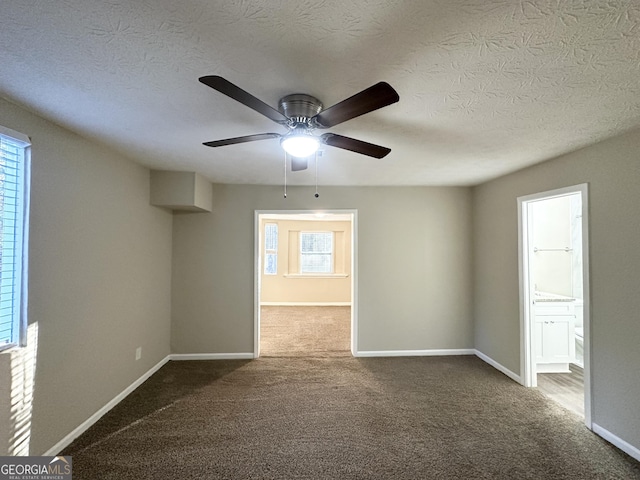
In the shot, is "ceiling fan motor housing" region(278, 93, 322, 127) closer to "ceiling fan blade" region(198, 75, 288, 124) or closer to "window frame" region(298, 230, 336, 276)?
"ceiling fan blade" region(198, 75, 288, 124)

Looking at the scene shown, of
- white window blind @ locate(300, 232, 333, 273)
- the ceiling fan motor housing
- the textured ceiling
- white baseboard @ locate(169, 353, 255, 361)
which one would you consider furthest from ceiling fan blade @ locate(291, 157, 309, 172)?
white window blind @ locate(300, 232, 333, 273)

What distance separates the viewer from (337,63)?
1.43 m

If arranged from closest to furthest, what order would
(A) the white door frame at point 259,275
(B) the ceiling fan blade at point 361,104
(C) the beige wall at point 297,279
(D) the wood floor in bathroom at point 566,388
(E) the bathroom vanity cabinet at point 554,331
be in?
(B) the ceiling fan blade at point 361,104
(D) the wood floor in bathroom at point 566,388
(E) the bathroom vanity cabinet at point 554,331
(A) the white door frame at point 259,275
(C) the beige wall at point 297,279

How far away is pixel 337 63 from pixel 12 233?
217cm

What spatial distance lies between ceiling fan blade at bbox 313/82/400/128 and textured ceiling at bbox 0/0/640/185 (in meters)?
0.18

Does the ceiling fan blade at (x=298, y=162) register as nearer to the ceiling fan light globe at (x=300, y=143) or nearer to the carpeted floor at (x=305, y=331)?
the ceiling fan light globe at (x=300, y=143)

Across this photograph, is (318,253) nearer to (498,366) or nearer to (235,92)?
(498,366)

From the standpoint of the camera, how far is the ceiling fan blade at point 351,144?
184cm

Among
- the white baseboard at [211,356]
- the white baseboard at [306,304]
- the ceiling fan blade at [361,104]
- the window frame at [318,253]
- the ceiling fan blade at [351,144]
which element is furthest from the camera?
the window frame at [318,253]

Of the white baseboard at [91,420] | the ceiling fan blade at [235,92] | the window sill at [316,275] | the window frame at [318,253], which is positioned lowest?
the white baseboard at [91,420]

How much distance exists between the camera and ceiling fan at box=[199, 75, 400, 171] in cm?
132

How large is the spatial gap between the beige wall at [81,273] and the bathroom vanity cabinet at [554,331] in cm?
447

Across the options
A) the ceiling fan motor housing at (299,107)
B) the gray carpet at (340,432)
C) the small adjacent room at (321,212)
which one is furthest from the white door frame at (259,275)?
the ceiling fan motor housing at (299,107)

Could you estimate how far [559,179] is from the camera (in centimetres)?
292
